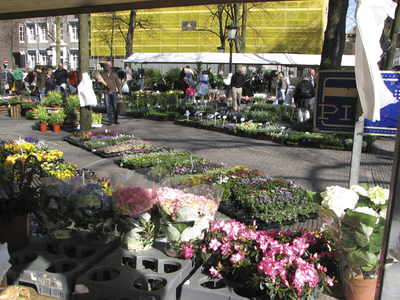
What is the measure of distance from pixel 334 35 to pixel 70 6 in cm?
881

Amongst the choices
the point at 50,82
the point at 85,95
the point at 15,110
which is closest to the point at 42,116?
the point at 85,95

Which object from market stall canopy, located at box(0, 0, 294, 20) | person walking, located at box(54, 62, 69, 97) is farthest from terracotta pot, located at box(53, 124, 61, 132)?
market stall canopy, located at box(0, 0, 294, 20)

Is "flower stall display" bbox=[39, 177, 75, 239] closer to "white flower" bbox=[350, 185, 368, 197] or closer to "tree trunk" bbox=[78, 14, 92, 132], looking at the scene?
"white flower" bbox=[350, 185, 368, 197]

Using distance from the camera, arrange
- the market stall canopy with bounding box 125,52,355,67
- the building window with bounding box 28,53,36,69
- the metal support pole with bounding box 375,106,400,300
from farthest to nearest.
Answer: the building window with bounding box 28,53,36,69
the market stall canopy with bounding box 125,52,355,67
the metal support pole with bounding box 375,106,400,300

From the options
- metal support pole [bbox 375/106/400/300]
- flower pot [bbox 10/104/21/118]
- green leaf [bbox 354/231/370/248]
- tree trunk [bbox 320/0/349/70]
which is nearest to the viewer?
metal support pole [bbox 375/106/400/300]

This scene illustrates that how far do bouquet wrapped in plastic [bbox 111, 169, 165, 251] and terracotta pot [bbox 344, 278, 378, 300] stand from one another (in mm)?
1488

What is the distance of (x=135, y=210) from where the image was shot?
2.76m

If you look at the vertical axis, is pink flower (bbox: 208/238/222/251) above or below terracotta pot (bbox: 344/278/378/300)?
above

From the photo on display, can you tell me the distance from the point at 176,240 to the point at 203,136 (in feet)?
28.9

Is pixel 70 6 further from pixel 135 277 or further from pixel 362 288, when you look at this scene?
pixel 362 288

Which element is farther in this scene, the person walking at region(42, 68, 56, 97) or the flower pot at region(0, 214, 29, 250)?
the person walking at region(42, 68, 56, 97)

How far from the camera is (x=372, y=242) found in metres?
2.17

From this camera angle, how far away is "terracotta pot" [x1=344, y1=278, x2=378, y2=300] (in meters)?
2.27

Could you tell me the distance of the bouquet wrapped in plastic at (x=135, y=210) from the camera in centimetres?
277
